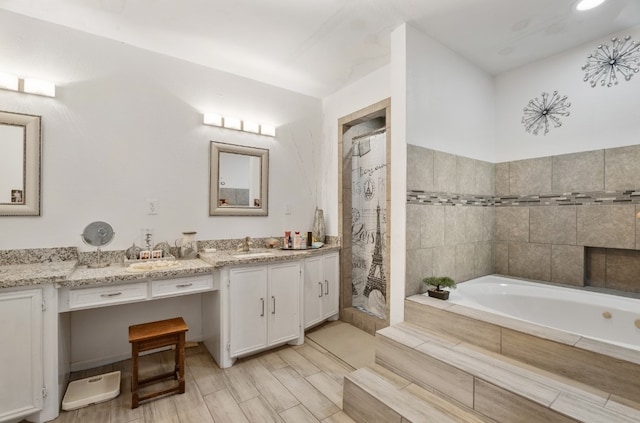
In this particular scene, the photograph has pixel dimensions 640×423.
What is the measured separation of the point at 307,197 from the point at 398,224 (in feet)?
4.43

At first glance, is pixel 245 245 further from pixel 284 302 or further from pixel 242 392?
pixel 242 392

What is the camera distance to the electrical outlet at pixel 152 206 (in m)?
2.43

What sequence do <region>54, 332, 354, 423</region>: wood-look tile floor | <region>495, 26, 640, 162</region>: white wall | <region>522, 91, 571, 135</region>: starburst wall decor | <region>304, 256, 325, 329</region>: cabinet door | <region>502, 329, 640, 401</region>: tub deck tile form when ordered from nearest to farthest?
<region>502, 329, 640, 401</region>: tub deck tile
<region>54, 332, 354, 423</region>: wood-look tile floor
<region>495, 26, 640, 162</region>: white wall
<region>522, 91, 571, 135</region>: starburst wall decor
<region>304, 256, 325, 329</region>: cabinet door

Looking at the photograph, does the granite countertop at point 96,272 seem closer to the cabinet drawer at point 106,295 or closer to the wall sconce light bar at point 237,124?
the cabinet drawer at point 106,295

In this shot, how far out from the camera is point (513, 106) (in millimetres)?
2975

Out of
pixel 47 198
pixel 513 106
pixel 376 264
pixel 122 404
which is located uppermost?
pixel 513 106

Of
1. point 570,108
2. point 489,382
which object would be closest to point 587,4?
point 570,108

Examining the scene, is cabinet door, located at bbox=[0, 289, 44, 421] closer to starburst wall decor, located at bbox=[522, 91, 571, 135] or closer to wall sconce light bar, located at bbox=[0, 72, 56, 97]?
wall sconce light bar, located at bbox=[0, 72, 56, 97]

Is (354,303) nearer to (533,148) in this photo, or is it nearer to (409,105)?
(409,105)

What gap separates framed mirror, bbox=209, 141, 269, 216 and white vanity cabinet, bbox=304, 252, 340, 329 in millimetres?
786

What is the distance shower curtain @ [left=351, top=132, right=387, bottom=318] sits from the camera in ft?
9.70

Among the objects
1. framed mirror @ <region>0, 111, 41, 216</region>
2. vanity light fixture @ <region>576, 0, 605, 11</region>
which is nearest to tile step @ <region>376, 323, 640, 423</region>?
vanity light fixture @ <region>576, 0, 605, 11</region>

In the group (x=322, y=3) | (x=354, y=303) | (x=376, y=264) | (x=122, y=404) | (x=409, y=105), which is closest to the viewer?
(x=122, y=404)

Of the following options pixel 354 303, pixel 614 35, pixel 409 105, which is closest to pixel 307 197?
pixel 354 303
